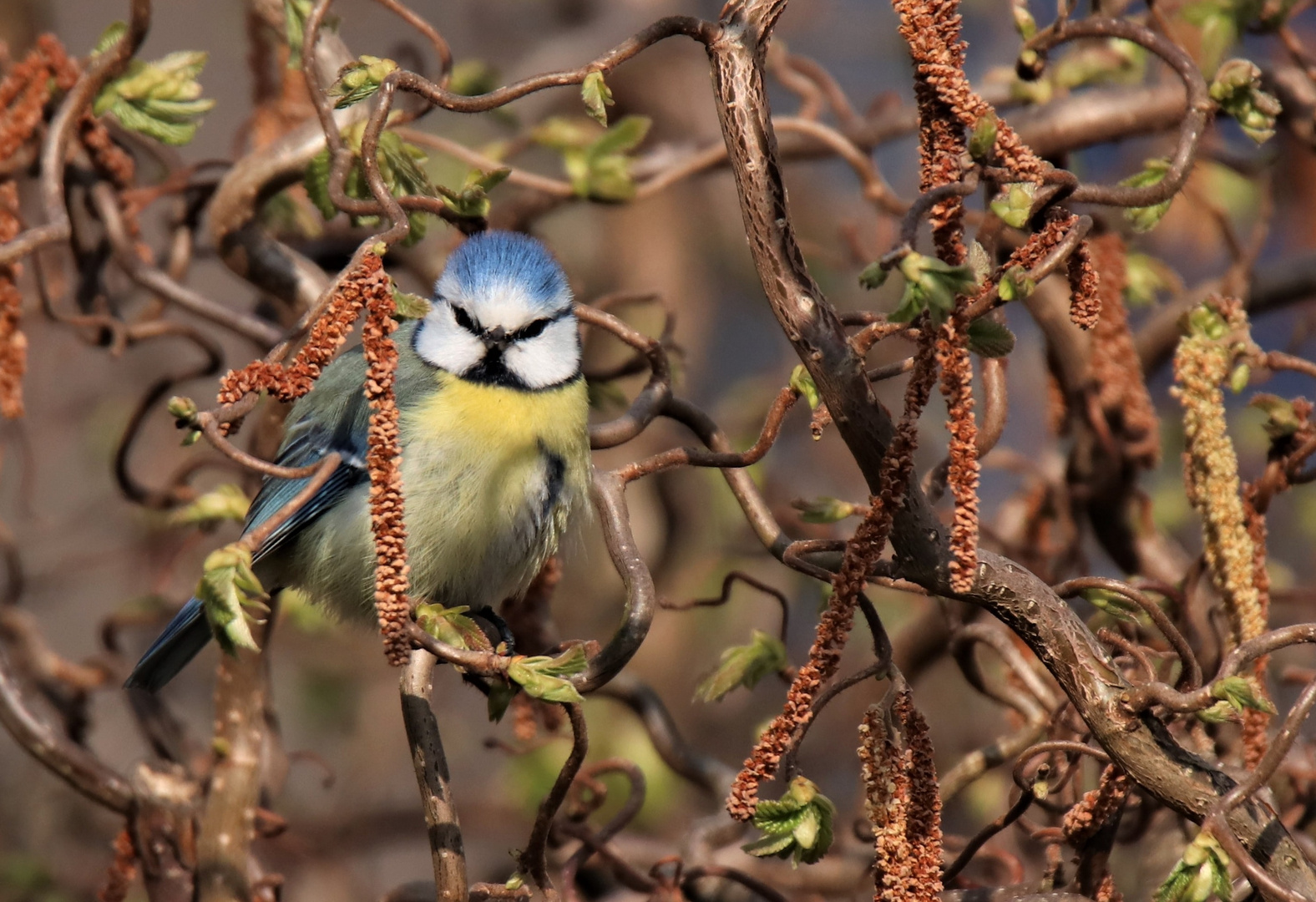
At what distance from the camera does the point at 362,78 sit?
5.34ft

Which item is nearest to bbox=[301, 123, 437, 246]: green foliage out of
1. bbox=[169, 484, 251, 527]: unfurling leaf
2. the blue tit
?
the blue tit

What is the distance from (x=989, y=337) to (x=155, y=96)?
5.98 ft

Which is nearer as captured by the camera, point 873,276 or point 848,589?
point 873,276

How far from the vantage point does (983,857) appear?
2.72 meters

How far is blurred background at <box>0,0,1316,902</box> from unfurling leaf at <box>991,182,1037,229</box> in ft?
6.03

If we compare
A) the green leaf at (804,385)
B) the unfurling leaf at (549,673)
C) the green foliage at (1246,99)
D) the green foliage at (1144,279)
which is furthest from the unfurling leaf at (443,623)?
the green foliage at (1144,279)

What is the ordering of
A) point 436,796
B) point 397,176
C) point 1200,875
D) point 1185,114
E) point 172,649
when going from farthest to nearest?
1. point 172,649
2. point 397,176
3. point 1185,114
4. point 436,796
5. point 1200,875

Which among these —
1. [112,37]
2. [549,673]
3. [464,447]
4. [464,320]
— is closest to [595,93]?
→ [549,673]

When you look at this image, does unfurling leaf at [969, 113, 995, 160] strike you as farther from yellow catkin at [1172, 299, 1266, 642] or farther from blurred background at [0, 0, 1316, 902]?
blurred background at [0, 0, 1316, 902]

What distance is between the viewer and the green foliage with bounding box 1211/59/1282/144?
2.16 m

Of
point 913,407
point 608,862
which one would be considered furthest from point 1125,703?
point 608,862

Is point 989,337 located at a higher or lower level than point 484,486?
higher

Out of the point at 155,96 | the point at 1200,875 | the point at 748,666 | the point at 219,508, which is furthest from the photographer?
the point at 219,508

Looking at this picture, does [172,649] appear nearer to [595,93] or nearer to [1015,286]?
[595,93]
